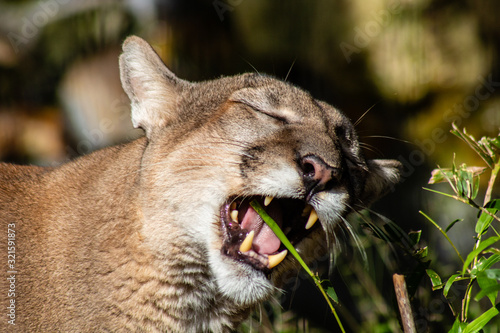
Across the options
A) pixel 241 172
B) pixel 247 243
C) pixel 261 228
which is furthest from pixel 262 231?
pixel 241 172

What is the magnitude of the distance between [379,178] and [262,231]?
39.3 inches

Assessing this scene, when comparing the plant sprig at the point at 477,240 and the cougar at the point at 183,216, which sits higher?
the plant sprig at the point at 477,240

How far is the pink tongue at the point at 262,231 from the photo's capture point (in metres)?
2.67

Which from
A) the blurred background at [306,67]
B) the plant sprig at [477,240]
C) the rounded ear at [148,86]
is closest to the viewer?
the plant sprig at [477,240]

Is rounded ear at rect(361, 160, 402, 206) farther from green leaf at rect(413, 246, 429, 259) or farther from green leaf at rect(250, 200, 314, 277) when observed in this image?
green leaf at rect(250, 200, 314, 277)

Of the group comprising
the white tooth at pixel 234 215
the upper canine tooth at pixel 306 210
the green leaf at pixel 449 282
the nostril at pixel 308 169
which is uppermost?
the nostril at pixel 308 169

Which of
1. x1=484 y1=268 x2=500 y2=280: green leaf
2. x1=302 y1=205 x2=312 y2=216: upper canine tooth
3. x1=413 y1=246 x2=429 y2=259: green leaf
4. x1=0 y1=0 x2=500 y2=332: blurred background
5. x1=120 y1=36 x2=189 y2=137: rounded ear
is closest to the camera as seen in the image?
x1=484 y1=268 x2=500 y2=280: green leaf

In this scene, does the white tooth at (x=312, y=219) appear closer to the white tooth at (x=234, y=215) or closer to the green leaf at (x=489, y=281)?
the white tooth at (x=234, y=215)

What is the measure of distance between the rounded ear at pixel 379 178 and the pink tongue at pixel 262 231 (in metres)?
0.79

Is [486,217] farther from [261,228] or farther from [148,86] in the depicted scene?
[148,86]

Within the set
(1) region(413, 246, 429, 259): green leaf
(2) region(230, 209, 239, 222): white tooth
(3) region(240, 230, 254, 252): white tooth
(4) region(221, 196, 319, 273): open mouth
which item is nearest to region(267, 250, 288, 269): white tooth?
(4) region(221, 196, 319, 273): open mouth

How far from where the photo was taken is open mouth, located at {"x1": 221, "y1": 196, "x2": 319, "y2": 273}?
2613 millimetres

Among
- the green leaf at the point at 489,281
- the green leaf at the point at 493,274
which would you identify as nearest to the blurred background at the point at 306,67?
the green leaf at the point at 489,281

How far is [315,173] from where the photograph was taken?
2.50 m
